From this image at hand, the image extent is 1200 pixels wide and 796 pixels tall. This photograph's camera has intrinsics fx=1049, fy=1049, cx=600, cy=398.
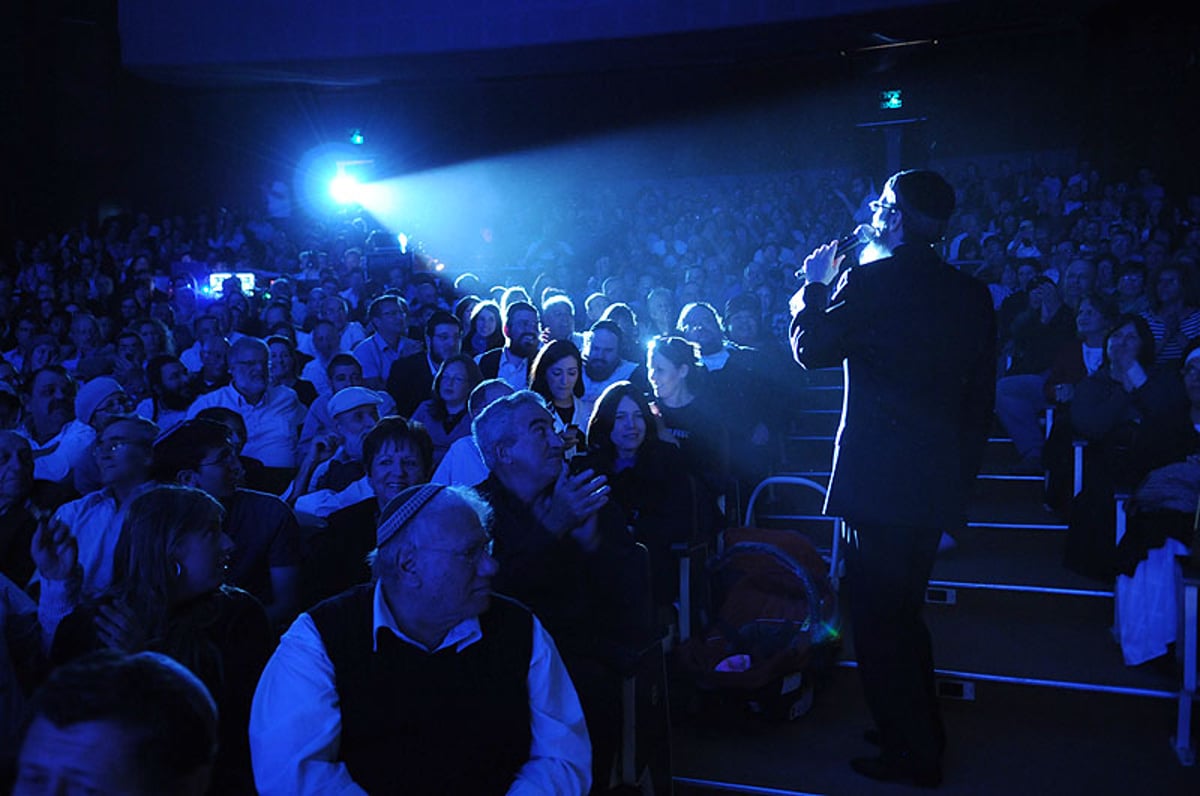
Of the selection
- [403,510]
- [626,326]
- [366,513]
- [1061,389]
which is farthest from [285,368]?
[1061,389]

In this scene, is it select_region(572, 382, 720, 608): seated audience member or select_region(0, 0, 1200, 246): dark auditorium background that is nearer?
select_region(572, 382, 720, 608): seated audience member

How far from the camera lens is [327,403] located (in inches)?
184

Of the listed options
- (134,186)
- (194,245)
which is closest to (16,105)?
(134,186)

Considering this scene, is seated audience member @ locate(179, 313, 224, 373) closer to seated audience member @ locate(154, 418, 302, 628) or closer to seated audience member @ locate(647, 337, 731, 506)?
seated audience member @ locate(647, 337, 731, 506)

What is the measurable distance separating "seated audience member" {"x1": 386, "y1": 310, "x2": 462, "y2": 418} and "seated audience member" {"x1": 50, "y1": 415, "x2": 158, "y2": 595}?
211 centimetres

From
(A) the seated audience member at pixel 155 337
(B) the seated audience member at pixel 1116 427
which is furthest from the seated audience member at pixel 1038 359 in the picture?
(A) the seated audience member at pixel 155 337

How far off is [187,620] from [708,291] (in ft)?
23.1

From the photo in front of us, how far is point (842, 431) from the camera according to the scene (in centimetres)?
268

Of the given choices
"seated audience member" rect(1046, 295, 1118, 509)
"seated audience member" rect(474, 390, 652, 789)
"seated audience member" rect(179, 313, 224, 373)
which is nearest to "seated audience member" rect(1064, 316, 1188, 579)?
"seated audience member" rect(1046, 295, 1118, 509)

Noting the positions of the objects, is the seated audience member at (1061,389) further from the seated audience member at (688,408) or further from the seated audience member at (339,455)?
the seated audience member at (339,455)

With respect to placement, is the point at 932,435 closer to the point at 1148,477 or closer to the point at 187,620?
the point at 1148,477

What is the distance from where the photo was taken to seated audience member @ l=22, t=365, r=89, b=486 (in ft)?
13.7

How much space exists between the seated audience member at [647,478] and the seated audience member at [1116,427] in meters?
1.55

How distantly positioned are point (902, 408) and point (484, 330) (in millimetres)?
3613
